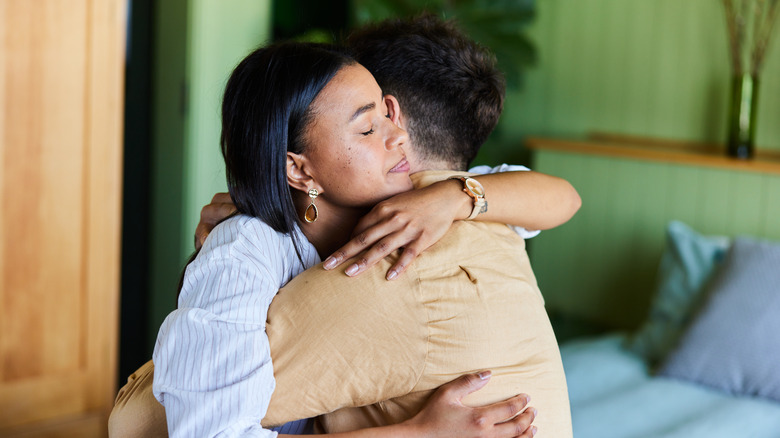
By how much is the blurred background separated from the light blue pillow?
0.31 m

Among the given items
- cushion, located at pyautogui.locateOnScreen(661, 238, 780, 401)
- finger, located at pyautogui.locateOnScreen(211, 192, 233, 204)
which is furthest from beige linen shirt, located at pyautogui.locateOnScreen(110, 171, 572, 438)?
cushion, located at pyautogui.locateOnScreen(661, 238, 780, 401)

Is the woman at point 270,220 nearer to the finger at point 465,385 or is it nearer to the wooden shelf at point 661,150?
the finger at point 465,385

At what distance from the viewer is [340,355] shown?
36.9 inches

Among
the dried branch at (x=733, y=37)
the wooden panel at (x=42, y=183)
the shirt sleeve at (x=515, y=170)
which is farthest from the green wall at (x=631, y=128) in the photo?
the wooden panel at (x=42, y=183)

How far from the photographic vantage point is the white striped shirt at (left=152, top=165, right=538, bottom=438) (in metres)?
0.90

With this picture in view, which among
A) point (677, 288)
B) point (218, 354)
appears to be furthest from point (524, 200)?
point (677, 288)

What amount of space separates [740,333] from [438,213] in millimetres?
1617

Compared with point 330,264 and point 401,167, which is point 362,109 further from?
point 330,264

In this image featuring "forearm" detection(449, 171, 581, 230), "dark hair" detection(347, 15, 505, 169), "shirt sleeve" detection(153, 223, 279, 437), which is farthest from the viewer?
"dark hair" detection(347, 15, 505, 169)

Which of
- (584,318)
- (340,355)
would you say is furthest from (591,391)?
(340,355)

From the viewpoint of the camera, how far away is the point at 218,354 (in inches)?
35.8

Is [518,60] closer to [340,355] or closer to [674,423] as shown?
[674,423]

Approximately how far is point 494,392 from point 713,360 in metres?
Answer: 1.59

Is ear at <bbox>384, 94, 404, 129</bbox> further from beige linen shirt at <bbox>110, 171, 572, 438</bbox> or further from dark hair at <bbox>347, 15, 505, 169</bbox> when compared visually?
beige linen shirt at <bbox>110, 171, 572, 438</bbox>
